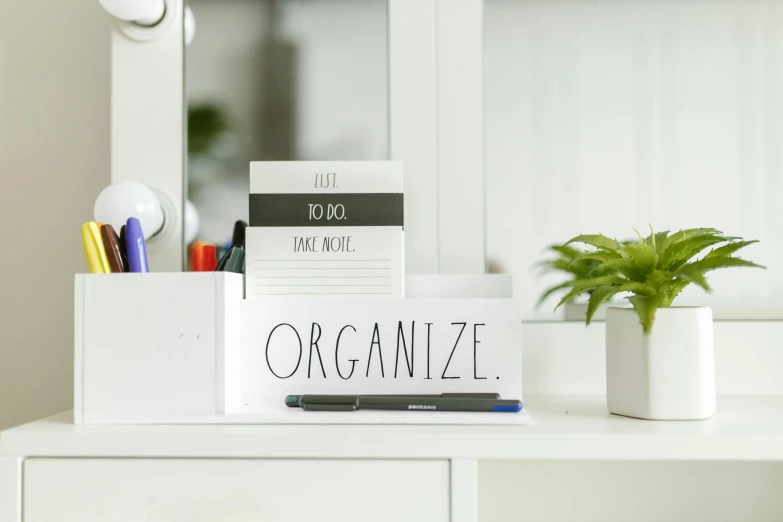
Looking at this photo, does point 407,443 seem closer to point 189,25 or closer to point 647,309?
point 647,309

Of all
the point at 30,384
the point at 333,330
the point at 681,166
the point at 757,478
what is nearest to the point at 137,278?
the point at 333,330

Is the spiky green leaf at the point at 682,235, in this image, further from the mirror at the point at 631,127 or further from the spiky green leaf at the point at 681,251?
the mirror at the point at 631,127

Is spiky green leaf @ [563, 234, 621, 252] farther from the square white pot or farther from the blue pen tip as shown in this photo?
the blue pen tip

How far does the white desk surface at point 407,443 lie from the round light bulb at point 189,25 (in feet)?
1.88

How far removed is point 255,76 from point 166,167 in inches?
7.2

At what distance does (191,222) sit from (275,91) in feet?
0.74

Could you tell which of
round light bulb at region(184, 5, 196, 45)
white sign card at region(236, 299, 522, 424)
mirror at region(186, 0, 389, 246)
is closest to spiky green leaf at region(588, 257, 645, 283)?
white sign card at region(236, 299, 522, 424)

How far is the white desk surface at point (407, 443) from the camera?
0.56 meters

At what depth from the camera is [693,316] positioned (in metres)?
0.66

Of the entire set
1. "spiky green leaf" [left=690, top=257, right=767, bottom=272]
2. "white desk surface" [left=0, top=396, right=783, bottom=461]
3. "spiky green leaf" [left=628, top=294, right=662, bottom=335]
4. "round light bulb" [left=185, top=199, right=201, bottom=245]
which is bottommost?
"white desk surface" [left=0, top=396, right=783, bottom=461]

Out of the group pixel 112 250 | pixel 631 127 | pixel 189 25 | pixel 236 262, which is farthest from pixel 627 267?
pixel 189 25

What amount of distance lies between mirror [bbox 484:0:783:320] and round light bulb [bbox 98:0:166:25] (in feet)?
1.51

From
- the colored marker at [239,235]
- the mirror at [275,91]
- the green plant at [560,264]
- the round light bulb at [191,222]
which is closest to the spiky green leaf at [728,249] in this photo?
the green plant at [560,264]

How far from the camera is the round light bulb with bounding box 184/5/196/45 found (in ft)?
2.94
